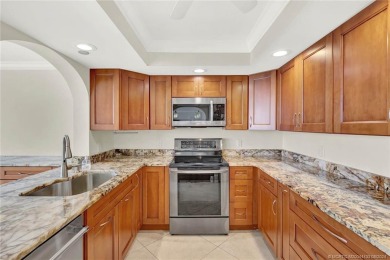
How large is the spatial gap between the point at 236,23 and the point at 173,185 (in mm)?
2028

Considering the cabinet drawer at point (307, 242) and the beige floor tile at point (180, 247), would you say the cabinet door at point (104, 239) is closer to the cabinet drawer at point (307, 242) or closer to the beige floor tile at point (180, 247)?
the beige floor tile at point (180, 247)

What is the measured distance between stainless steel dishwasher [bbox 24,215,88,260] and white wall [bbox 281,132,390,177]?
2.19 meters

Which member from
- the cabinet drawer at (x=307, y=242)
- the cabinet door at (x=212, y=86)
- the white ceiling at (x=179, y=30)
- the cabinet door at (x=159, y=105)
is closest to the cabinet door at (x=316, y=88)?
the white ceiling at (x=179, y=30)

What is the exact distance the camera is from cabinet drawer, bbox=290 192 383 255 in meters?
0.93

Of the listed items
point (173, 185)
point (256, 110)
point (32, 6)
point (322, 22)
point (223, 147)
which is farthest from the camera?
point (223, 147)

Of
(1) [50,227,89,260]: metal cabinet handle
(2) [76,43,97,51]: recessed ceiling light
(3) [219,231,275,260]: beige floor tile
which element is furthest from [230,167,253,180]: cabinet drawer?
(2) [76,43,97,51]: recessed ceiling light

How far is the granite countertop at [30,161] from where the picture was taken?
2.67m

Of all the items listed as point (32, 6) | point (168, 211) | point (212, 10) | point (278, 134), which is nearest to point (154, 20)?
point (212, 10)

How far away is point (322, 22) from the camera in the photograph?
1.47 m

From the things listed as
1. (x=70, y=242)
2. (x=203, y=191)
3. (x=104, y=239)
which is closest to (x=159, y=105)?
(x=203, y=191)

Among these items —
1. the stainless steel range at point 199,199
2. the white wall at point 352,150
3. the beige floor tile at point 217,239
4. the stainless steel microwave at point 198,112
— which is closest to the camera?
the white wall at point 352,150

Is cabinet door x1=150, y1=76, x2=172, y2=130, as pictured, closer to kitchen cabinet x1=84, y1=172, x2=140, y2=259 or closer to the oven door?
the oven door

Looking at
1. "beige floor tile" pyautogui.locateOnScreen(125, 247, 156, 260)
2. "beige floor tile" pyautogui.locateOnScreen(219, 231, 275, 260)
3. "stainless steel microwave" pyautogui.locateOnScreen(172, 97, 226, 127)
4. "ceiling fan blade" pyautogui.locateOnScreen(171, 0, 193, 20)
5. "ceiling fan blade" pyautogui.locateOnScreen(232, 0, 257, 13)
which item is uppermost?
"ceiling fan blade" pyautogui.locateOnScreen(171, 0, 193, 20)

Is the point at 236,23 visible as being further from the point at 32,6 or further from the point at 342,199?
the point at 342,199
